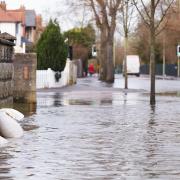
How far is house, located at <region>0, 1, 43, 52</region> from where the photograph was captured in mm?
Answer: 85188

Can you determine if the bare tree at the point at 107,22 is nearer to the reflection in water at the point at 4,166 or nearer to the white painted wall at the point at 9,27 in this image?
the white painted wall at the point at 9,27

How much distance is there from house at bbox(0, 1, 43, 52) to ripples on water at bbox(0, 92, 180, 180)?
54.1 metres

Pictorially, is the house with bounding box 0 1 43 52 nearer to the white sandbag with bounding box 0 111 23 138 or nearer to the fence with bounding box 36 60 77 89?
the fence with bounding box 36 60 77 89

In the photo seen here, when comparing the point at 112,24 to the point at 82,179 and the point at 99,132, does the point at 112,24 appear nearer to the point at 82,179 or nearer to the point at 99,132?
the point at 99,132

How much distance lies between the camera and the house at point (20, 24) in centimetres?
8519

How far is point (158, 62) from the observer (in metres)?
121

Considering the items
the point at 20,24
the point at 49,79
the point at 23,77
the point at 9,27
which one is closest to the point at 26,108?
the point at 23,77

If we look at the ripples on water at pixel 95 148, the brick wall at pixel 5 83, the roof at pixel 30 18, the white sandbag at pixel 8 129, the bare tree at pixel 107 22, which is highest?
the roof at pixel 30 18

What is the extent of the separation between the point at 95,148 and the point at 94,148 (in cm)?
2

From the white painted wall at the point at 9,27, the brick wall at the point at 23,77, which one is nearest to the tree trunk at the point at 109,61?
the white painted wall at the point at 9,27

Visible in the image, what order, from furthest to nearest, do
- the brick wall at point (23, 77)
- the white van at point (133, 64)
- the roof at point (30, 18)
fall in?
the roof at point (30, 18)
the white van at point (133, 64)
the brick wall at point (23, 77)

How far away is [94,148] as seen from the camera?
1367 cm

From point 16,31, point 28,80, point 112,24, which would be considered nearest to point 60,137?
point 28,80

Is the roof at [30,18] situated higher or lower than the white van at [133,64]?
higher
